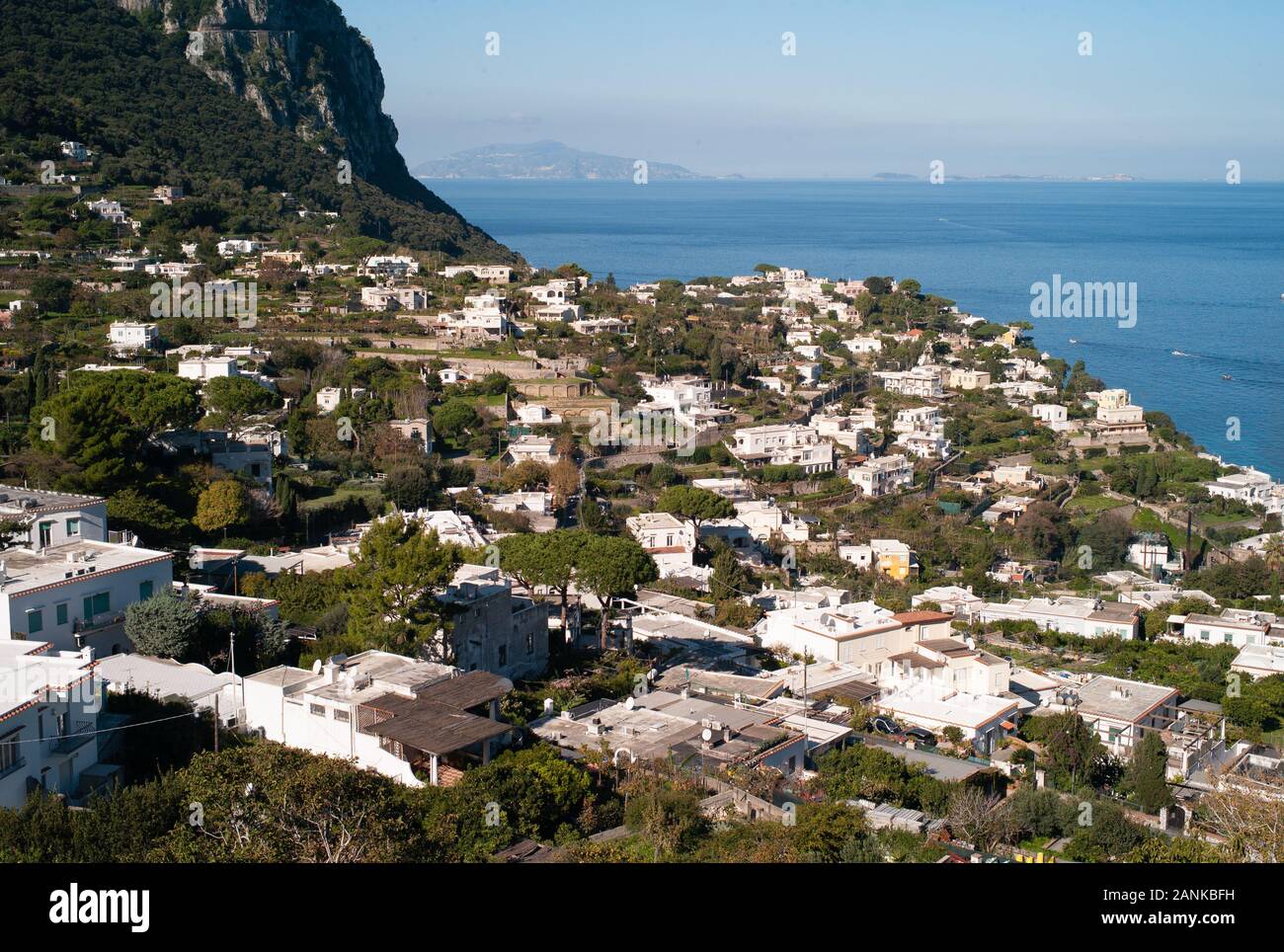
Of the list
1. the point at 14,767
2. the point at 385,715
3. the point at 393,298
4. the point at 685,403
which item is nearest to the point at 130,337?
the point at 393,298

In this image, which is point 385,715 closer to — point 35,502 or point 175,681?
point 175,681

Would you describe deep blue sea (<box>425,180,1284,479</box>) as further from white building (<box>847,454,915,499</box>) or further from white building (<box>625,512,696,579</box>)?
white building (<box>625,512,696,579</box>)

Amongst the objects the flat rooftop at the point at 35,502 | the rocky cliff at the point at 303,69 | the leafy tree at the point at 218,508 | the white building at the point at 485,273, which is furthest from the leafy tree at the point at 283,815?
the rocky cliff at the point at 303,69

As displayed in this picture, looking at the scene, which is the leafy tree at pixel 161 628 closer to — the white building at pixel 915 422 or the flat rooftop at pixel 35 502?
the flat rooftop at pixel 35 502

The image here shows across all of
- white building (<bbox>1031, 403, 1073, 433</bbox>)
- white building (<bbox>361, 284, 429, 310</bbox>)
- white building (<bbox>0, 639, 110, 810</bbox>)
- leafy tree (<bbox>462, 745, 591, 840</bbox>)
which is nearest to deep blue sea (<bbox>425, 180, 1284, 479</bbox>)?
white building (<bbox>1031, 403, 1073, 433</bbox>)

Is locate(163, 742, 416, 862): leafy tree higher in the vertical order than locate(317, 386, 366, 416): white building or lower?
lower

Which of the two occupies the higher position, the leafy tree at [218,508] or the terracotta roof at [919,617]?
the leafy tree at [218,508]
